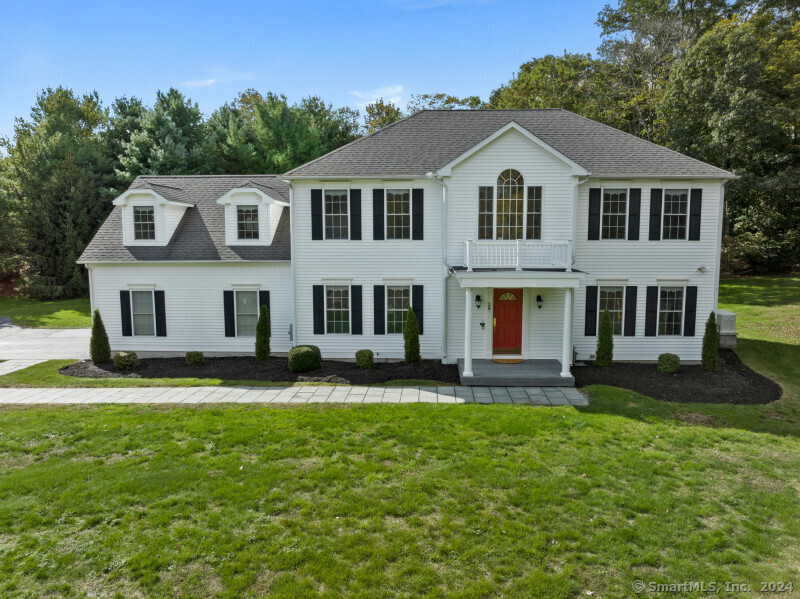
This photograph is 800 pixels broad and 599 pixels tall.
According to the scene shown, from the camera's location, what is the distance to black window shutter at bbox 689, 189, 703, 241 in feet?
53.3

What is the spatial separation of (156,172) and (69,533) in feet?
103

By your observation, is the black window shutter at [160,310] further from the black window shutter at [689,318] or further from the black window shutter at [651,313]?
the black window shutter at [689,318]

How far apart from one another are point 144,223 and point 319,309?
7.48 m

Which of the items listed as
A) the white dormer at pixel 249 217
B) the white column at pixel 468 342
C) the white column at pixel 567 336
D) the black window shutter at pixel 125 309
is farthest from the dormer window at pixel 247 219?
the white column at pixel 567 336

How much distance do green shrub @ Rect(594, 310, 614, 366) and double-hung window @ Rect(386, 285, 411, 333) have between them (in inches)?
253

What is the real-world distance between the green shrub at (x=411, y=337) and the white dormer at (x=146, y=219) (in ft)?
31.4

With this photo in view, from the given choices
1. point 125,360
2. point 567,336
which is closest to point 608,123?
point 567,336

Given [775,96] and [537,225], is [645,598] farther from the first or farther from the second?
[775,96]

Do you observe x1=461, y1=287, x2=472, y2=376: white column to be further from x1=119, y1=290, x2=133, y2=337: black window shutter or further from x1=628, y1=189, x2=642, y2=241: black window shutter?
x1=119, y1=290, x2=133, y2=337: black window shutter

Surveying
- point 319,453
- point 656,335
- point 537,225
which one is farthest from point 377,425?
point 656,335

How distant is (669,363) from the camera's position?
15.5 m

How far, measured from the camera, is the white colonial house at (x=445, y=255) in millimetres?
15898

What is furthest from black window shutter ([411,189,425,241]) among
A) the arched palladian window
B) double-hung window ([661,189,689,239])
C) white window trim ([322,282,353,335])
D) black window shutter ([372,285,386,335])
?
double-hung window ([661,189,689,239])

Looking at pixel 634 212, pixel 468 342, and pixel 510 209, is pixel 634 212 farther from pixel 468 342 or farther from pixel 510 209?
pixel 468 342
